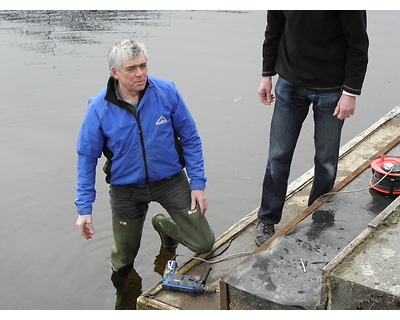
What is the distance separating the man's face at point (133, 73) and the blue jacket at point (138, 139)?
0.10 m

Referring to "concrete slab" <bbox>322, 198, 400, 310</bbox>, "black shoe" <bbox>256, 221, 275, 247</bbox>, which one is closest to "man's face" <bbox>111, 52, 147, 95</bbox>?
"black shoe" <bbox>256, 221, 275, 247</bbox>

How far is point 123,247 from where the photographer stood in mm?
4664

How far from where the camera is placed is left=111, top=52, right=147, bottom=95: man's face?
3.89 m

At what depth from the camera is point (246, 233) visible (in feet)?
15.6

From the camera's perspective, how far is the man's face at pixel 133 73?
3.89 meters

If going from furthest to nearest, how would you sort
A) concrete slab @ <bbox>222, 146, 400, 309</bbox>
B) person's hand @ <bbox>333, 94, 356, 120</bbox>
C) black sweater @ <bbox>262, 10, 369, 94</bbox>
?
person's hand @ <bbox>333, 94, 356, 120</bbox> < black sweater @ <bbox>262, 10, 369, 94</bbox> < concrete slab @ <bbox>222, 146, 400, 309</bbox>

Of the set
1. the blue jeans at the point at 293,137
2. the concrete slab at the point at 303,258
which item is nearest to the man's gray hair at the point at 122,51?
the blue jeans at the point at 293,137

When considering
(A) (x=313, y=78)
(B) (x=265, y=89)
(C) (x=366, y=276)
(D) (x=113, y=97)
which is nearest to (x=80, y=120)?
(D) (x=113, y=97)

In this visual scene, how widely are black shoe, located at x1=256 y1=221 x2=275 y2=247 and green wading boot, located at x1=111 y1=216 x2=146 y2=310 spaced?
97cm

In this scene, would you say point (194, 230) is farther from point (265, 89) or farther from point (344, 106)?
point (344, 106)

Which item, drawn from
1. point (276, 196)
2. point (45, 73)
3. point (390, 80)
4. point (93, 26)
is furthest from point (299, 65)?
point (93, 26)

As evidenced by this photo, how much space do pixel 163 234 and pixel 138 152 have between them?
1409 mm

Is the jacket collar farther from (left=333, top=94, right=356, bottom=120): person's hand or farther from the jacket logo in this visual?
(left=333, top=94, right=356, bottom=120): person's hand

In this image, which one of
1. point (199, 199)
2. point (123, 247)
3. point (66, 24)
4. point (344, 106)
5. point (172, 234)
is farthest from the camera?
point (66, 24)
